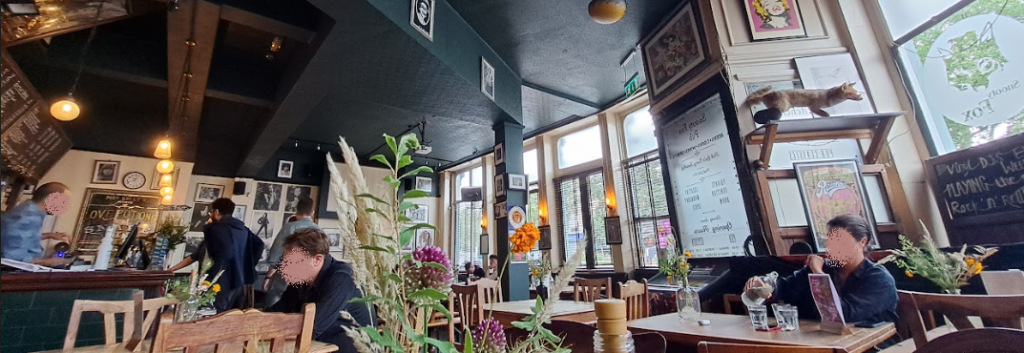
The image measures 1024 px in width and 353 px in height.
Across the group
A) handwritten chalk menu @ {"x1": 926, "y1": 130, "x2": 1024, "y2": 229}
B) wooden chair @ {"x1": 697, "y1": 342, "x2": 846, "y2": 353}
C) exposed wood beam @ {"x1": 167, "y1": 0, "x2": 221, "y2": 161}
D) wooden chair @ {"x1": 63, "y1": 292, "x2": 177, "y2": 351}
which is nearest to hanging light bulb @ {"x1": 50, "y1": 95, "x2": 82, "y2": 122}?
exposed wood beam @ {"x1": 167, "y1": 0, "x2": 221, "y2": 161}

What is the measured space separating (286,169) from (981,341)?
910 centimetres

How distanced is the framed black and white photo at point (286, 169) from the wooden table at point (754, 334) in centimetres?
790

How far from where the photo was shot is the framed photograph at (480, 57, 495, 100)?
4.21m

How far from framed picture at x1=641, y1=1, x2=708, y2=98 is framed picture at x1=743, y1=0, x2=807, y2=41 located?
0.40 metres

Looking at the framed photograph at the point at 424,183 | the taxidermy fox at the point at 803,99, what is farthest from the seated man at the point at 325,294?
the framed photograph at the point at 424,183

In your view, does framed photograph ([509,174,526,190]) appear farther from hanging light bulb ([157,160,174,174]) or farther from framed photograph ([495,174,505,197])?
hanging light bulb ([157,160,174,174])

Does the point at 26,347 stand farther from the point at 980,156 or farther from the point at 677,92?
the point at 980,156

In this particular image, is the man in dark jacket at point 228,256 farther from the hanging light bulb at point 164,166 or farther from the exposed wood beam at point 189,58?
the hanging light bulb at point 164,166

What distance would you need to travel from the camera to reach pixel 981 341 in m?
0.85

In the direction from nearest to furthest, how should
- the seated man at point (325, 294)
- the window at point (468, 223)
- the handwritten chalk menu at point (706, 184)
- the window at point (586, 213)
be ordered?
the seated man at point (325, 294), the handwritten chalk menu at point (706, 184), the window at point (586, 213), the window at point (468, 223)

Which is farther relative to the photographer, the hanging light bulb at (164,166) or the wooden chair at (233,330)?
the hanging light bulb at (164,166)

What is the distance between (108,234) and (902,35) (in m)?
6.13

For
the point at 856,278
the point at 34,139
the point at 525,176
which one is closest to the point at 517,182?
the point at 525,176

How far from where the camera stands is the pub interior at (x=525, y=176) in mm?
1037
